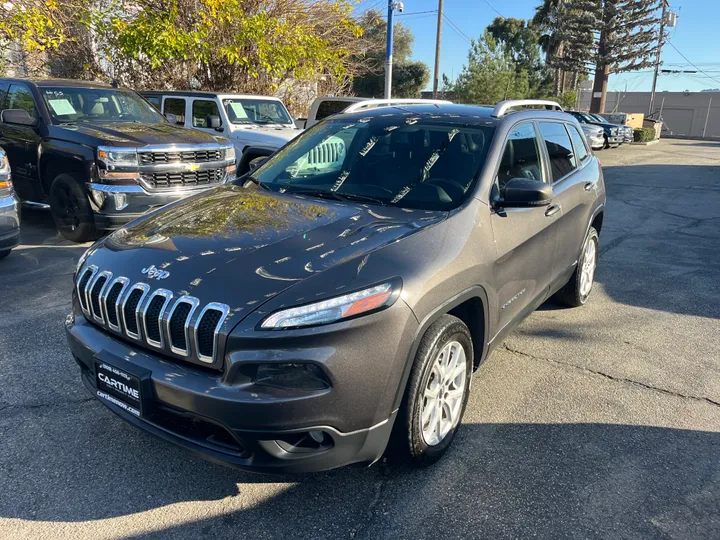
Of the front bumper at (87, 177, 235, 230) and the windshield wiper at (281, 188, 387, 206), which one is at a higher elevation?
the windshield wiper at (281, 188, 387, 206)

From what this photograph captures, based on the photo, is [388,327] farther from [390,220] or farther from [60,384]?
[60,384]

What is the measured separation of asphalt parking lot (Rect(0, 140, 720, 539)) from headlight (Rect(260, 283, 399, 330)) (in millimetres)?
895

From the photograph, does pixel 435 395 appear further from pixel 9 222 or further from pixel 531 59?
pixel 531 59

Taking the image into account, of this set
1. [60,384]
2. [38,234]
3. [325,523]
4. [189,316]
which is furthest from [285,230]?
[38,234]

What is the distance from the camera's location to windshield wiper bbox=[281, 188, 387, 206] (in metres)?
3.26

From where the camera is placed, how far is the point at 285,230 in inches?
111

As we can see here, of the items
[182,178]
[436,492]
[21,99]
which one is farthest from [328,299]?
[21,99]

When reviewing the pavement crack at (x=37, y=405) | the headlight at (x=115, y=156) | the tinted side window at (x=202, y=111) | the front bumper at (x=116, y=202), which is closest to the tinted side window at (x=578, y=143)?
the pavement crack at (x=37, y=405)

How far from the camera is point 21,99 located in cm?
719

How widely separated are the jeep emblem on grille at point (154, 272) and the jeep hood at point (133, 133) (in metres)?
4.28

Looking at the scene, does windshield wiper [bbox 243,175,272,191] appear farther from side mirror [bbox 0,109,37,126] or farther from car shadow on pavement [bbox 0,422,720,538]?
side mirror [bbox 0,109,37,126]

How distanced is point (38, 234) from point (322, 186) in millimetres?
5233

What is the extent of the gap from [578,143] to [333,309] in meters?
3.51

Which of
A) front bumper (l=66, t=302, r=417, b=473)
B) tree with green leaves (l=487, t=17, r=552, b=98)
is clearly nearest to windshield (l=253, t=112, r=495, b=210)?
front bumper (l=66, t=302, r=417, b=473)
